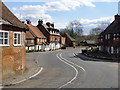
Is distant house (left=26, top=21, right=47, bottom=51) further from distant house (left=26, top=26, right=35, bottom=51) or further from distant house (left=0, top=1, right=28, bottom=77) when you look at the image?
distant house (left=0, top=1, right=28, bottom=77)

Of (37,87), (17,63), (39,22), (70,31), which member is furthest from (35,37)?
(70,31)

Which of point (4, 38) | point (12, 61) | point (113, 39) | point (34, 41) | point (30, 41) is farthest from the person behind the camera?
point (34, 41)

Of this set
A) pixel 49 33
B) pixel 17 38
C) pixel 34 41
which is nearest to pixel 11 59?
pixel 17 38

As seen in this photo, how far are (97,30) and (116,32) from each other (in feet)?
252

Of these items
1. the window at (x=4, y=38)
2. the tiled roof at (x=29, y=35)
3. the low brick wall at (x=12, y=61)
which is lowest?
the low brick wall at (x=12, y=61)

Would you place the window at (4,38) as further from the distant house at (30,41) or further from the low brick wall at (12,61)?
the distant house at (30,41)

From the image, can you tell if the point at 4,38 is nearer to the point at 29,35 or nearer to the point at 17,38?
the point at 17,38

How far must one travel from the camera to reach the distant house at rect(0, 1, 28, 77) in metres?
18.0

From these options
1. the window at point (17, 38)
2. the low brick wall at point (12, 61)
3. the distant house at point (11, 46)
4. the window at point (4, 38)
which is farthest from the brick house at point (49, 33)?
the window at point (4, 38)

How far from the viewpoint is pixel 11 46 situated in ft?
62.6

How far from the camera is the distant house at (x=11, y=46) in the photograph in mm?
18047

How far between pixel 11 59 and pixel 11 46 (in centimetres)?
120

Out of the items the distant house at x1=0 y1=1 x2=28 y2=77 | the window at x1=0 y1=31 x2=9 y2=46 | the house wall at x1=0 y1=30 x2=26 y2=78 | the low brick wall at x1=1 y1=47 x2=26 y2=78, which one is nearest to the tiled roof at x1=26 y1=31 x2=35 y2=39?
the distant house at x1=0 y1=1 x2=28 y2=77

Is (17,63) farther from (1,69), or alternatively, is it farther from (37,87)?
(37,87)
